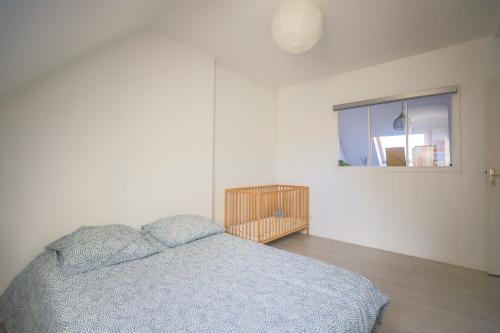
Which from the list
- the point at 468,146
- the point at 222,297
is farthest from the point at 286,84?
the point at 222,297

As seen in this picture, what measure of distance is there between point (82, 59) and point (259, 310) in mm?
2295

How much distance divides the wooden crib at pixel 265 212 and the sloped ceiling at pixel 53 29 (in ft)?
6.93

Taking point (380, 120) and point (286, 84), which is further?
point (286, 84)

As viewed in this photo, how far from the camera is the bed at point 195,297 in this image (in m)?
0.92

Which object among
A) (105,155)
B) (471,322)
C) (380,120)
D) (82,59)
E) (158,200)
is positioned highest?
(82,59)

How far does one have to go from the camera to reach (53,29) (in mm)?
1146

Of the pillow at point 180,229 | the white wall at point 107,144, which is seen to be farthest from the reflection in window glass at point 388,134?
the pillow at point 180,229

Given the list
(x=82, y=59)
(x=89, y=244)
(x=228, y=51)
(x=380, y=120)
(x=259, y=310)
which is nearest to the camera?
(x=259, y=310)

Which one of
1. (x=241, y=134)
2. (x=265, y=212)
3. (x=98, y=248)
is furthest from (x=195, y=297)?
(x=241, y=134)

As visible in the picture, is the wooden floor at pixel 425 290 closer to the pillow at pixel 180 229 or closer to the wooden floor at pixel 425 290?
the wooden floor at pixel 425 290

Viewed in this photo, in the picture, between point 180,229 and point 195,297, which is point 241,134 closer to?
point 180,229

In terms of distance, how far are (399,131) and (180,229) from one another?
290 centimetres

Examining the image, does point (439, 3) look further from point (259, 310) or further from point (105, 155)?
point (105, 155)

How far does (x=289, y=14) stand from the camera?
5.18 ft
